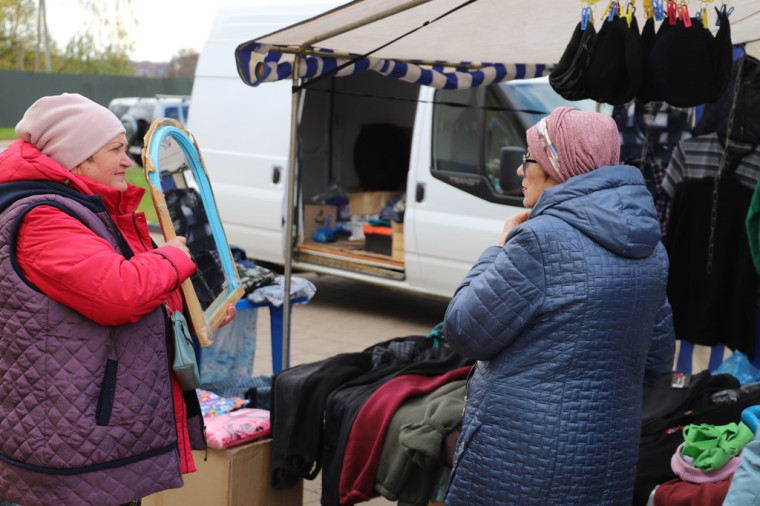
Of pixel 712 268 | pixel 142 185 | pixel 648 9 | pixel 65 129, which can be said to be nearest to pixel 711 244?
pixel 712 268

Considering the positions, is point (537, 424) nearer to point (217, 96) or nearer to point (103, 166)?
point (103, 166)

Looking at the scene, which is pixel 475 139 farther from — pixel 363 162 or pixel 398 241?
pixel 363 162

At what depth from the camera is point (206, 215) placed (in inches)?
140

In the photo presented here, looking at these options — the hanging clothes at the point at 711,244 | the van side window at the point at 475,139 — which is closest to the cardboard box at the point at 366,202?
the van side window at the point at 475,139

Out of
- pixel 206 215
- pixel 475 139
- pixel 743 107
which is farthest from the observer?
pixel 475 139

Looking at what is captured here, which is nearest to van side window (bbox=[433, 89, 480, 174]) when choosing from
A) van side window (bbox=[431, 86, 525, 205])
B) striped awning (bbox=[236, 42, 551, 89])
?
van side window (bbox=[431, 86, 525, 205])

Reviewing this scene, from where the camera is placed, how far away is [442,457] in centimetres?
329

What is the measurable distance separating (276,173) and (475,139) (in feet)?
6.25

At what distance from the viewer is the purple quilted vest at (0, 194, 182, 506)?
241cm

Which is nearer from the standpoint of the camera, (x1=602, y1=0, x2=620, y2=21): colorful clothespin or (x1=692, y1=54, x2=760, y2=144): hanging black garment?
(x1=602, y1=0, x2=620, y2=21): colorful clothespin

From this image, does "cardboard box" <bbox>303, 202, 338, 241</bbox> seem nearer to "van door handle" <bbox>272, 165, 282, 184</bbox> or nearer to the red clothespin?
"van door handle" <bbox>272, 165, 282, 184</bbox>

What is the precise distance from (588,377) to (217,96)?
6.91m

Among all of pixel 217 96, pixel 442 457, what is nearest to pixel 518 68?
pixel 442 457

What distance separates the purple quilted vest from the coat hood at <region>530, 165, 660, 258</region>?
117 centimetres
